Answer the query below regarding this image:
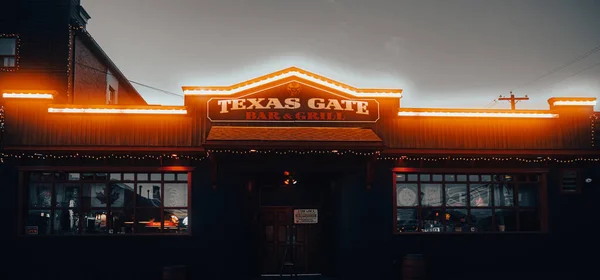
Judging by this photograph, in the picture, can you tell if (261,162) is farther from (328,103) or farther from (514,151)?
(514,151)

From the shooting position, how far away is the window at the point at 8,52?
1908 cm

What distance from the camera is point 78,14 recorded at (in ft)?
68.0

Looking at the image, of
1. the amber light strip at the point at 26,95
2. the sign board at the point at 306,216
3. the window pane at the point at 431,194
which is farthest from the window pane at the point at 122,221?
the window pane at the point at 431,194

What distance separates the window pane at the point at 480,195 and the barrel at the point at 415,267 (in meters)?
2.54

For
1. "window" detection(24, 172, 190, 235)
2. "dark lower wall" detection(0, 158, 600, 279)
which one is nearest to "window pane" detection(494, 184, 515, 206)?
"dark lower wall" detection(0, 158, 600, 279)

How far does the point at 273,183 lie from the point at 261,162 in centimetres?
278

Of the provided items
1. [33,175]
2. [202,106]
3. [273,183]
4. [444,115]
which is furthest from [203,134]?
[444,115]

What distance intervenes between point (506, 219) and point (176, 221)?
31.1 ft

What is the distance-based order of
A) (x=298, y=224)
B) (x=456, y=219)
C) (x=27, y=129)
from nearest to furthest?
(x=27, y=129) → (x=456, y=219) → (x=298, y=224)

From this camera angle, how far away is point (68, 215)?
1644cm

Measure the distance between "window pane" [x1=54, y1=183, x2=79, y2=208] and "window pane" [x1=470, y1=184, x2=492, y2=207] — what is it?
1118 centimetres

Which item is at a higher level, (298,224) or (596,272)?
(298,224)

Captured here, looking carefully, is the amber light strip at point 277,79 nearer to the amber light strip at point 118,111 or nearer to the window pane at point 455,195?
the amber light strip at point 118,111

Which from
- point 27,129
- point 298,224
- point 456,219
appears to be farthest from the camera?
point 298,224
